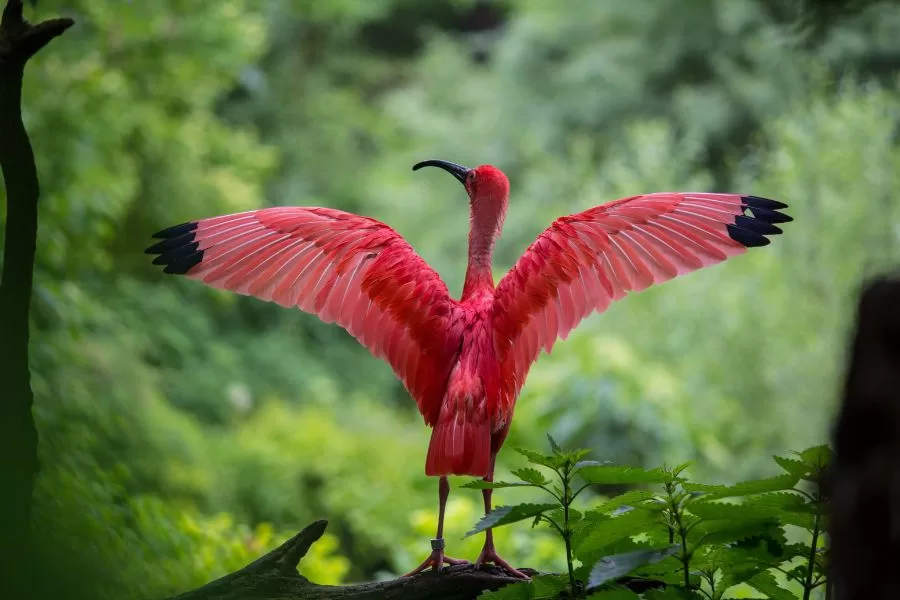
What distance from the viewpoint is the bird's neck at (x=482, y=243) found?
2.17 meters

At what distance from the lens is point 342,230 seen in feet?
6.94

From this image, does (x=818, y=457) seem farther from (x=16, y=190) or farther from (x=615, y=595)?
(x=16, y=190)

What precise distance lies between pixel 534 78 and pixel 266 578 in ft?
28.3

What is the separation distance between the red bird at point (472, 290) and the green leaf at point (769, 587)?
A: 539mm

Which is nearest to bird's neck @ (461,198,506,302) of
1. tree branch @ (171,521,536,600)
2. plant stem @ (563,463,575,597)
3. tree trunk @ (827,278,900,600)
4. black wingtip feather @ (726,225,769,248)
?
black wingtip feather @ (726,225,769,248)

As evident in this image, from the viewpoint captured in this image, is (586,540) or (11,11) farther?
(11,11)

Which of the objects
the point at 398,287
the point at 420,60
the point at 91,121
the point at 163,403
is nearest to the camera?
the point at 398,287

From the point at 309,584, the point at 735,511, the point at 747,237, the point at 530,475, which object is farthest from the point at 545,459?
the point at 747,237

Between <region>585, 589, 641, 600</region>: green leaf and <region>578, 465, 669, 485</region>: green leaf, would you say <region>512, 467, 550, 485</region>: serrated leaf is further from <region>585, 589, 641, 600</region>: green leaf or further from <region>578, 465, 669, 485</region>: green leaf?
<region>585, 589, 641, 600</region>: green leaf

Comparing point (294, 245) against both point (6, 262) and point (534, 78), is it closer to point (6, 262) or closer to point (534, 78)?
point (6, 262)

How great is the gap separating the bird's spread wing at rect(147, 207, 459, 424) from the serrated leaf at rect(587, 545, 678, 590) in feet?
2.41

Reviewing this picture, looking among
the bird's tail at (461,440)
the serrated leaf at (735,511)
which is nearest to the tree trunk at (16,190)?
the bird's tail at (461,440)

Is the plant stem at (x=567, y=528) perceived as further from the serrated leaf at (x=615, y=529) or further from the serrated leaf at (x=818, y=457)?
the serrated leaf at (x=818, y=457)

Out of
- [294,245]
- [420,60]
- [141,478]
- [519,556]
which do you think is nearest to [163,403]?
[141,478]
